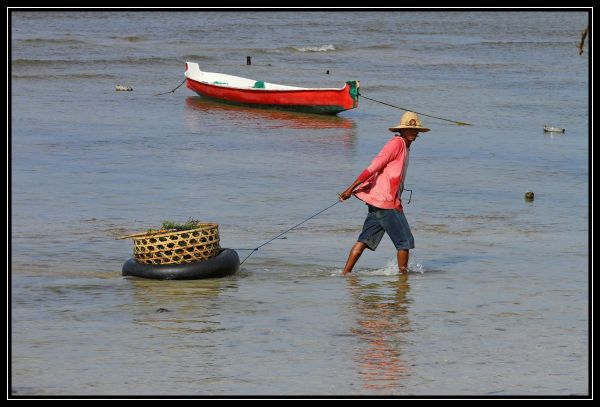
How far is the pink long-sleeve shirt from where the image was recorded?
11.3m

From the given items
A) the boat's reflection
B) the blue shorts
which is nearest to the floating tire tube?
the blue shorts

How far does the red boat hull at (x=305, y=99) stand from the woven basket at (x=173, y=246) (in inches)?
700

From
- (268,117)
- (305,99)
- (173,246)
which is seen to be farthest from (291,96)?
(173,246)

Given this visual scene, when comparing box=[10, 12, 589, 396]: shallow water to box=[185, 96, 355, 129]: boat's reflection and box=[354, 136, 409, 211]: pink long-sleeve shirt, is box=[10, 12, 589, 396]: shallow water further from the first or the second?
box=[354, 136, 409, 211]: pink long-sleeve shirt

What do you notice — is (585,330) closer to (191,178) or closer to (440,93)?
(191,178)

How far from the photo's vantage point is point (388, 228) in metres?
11.5

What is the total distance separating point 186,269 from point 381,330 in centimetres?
242

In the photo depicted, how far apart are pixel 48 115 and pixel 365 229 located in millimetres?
16793

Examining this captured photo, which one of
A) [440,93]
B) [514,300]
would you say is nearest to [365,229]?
[514,300]

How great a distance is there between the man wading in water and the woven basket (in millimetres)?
1313

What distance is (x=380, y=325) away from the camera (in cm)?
958

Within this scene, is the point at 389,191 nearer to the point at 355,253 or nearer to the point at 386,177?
the point at 386,177

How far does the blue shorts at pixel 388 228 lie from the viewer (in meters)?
11.5
